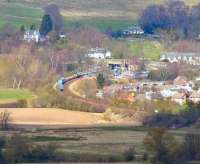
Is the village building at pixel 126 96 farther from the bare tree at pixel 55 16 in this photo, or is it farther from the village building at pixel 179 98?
the bare tree at pixel 55 16

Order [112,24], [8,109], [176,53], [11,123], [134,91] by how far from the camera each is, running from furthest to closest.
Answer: [112,24]
[176,53]
[134,91]
[8,109]
[11,123]

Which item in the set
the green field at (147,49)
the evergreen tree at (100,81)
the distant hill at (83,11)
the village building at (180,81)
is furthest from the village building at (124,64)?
the distant hill at (83,11)

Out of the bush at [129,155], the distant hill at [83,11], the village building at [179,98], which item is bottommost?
the distant hill at [83,11]

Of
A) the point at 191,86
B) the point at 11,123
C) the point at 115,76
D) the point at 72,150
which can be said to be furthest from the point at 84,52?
the point at 72,150

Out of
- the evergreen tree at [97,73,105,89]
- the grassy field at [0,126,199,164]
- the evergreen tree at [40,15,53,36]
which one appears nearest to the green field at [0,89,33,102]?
the evergreen tree at [97,73,105,89]

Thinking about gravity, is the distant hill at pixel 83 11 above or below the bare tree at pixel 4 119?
below

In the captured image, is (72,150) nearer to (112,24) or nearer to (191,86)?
(191,86)
